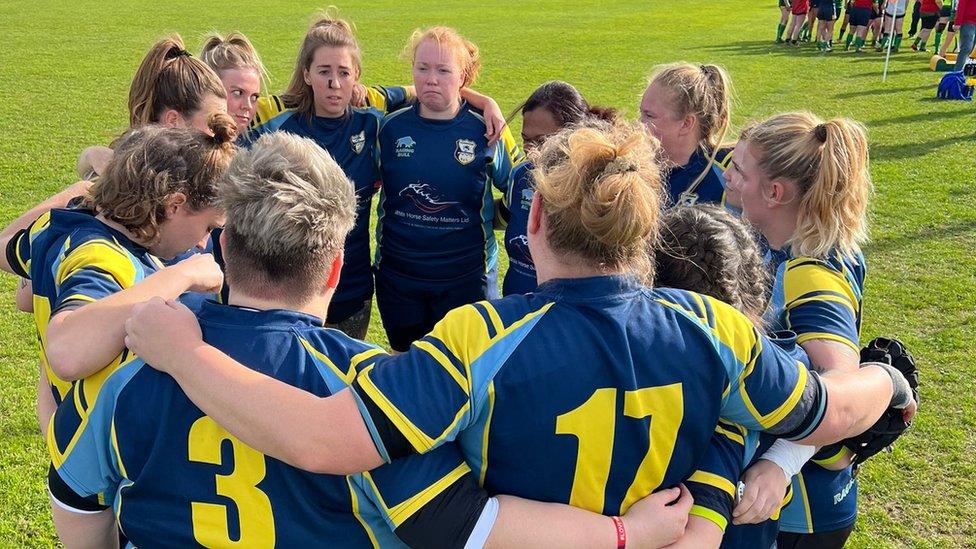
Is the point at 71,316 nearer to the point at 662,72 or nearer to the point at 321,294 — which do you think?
the point at 321,294

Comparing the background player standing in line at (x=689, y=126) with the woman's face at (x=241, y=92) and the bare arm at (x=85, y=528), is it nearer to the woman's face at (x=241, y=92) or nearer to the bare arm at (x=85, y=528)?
the woman's face at (x=241, y=92)

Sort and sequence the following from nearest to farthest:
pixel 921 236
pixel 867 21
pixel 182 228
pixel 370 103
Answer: pixel 182 228
pixel 370 103
pixel 921 236
pixel 867 21

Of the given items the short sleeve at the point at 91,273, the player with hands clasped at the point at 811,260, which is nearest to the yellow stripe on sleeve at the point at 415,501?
the player with hands clasped at the point at 811,260

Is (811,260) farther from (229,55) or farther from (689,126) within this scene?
(229,55)

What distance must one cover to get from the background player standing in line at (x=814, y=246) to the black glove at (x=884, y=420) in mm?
74

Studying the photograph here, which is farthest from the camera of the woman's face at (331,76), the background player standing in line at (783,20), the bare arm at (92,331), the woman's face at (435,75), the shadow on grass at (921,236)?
the background player standing in line at (783,20)

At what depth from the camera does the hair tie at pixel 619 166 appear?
174 centimetres

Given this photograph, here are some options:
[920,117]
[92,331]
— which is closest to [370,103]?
[92,331]

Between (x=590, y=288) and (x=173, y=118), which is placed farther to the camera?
(x=173, y=118)

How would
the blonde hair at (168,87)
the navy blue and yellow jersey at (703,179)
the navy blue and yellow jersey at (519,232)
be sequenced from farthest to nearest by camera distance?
the navy blue and yellow jersey at (519,232) → the navy blue and yellow jersey at (703,179) → the blonde hair at (168,87)

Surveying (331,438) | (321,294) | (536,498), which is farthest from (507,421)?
(321,294)

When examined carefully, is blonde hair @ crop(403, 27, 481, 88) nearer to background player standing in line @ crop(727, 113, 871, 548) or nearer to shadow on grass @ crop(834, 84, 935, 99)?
background player standing in line @ crop(727, 113, 871, 548)

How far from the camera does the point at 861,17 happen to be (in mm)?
21844

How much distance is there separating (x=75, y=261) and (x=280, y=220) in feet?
2.87
